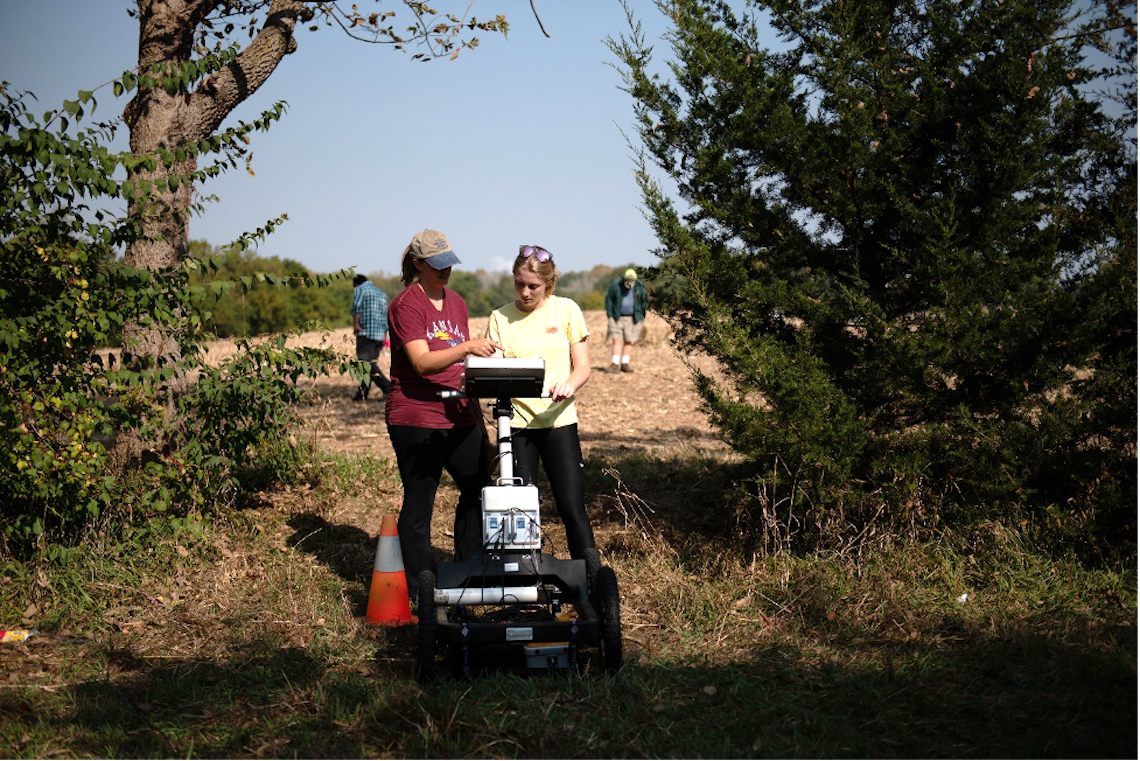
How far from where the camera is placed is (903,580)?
17.8ft

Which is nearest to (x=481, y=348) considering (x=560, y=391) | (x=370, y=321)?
(x=560, y=391)

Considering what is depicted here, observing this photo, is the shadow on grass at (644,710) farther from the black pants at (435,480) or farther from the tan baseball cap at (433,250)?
the tan baseball cap at (433,250)

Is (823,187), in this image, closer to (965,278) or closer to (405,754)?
(965,278)

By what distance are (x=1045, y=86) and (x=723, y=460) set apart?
4584mm

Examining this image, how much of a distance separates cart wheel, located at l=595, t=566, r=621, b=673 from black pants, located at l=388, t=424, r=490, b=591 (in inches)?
40.0

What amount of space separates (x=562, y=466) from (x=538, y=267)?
1.07 meters

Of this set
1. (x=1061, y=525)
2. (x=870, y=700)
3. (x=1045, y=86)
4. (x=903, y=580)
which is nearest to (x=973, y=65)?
(x=1045, y=86)

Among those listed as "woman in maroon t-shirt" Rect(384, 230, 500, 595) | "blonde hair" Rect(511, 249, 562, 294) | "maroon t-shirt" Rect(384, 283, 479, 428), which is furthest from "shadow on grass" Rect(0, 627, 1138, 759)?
"blonde hair" Rect(511, 249, 562, 294)

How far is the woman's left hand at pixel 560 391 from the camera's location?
15.4ft

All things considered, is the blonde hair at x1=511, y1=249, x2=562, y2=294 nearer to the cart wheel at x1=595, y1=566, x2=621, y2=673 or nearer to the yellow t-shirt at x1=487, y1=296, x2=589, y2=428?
the yellow t-shirt at x1=487, y1=296, x2=589, y2=428

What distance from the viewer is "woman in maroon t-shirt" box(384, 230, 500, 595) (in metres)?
5.09

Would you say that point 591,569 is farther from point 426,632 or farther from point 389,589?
point 389,589

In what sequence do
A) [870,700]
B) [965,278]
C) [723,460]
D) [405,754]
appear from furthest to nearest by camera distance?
[723,460] → [965,278] → [870,700] → [405,754]

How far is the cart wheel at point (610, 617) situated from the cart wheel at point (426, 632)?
0.79 metres
